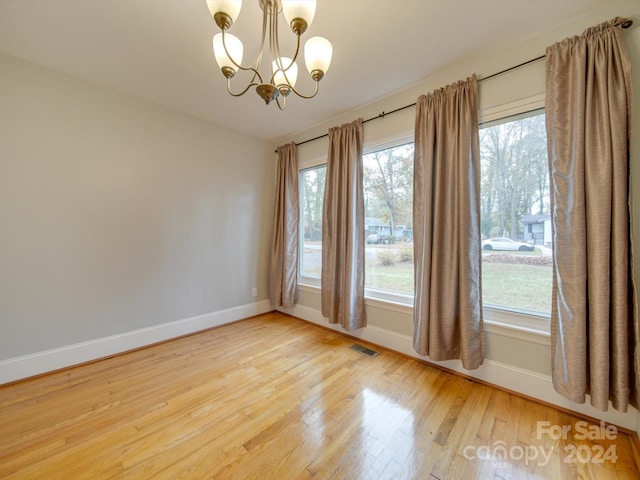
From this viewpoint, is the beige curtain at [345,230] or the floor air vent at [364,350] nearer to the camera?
the floor air vent at [364,350]

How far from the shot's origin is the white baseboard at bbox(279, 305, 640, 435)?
1523 millimetres

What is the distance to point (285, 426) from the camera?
156cm

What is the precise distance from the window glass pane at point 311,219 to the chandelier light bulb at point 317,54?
1.95 metres

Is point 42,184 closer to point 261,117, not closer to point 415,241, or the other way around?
point 261,117

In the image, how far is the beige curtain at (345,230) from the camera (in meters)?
2.70

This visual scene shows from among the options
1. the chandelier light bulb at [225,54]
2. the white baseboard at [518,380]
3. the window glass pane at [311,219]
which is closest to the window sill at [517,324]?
the white baseboard at [518,380]

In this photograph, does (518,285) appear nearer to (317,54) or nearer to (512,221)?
(512,221)

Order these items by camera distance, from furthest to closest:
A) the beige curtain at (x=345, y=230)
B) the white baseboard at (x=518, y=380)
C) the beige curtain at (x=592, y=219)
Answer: the beige curtain at (x=345, y=230)
the white baseboard at (x=518, y=380)
the beige curtain at (x=592, y=219)

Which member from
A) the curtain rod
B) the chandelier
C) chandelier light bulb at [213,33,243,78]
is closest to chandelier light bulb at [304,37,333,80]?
the chandelier

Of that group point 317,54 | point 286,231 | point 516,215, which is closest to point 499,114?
point 516,215

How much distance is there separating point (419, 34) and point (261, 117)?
1897 mm

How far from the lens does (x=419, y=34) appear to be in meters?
1.75

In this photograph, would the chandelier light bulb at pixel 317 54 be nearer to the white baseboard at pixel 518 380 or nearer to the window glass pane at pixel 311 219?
the window glass pane at pixel 311 219

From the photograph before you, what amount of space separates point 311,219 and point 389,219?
126 cm
